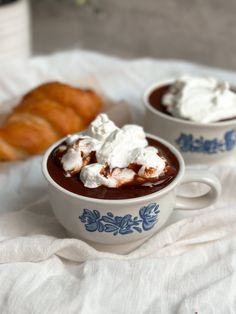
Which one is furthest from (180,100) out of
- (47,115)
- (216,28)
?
(216,28)

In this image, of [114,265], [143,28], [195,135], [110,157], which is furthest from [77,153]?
[143,28]

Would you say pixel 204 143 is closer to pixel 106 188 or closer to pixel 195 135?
pixel 195 135

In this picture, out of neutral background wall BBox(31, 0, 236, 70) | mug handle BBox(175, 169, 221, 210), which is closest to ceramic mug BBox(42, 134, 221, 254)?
mug handle BBox(175, 169, 221, 210)

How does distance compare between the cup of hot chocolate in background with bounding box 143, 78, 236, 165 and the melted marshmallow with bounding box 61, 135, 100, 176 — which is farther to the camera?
the cup of hot chocolate in background with bounding box 143, 78, 236, 165

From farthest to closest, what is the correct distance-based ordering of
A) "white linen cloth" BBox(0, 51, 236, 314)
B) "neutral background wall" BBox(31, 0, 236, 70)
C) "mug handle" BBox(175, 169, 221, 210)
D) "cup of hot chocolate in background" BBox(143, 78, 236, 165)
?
"neutral background wall" BBox(31, 0, 236, 70), "cup of hot chocolate in background" BBox(143, 78, 236, 165), "mug handle" BBox(175, 169, 221, 210), "white linen cloth" BBox(0, 51, 236, 314)

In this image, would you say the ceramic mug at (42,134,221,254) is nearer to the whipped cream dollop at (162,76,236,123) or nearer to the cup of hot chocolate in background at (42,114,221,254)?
the cup of hot chocolate in background at (42,114,221,254)

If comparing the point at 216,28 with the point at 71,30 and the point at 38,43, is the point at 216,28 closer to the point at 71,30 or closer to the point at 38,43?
the point at 71,30

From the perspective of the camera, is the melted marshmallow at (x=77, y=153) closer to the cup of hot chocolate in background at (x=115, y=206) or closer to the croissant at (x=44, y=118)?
the cup of hot chocolate in background at (x=115, y=206)
